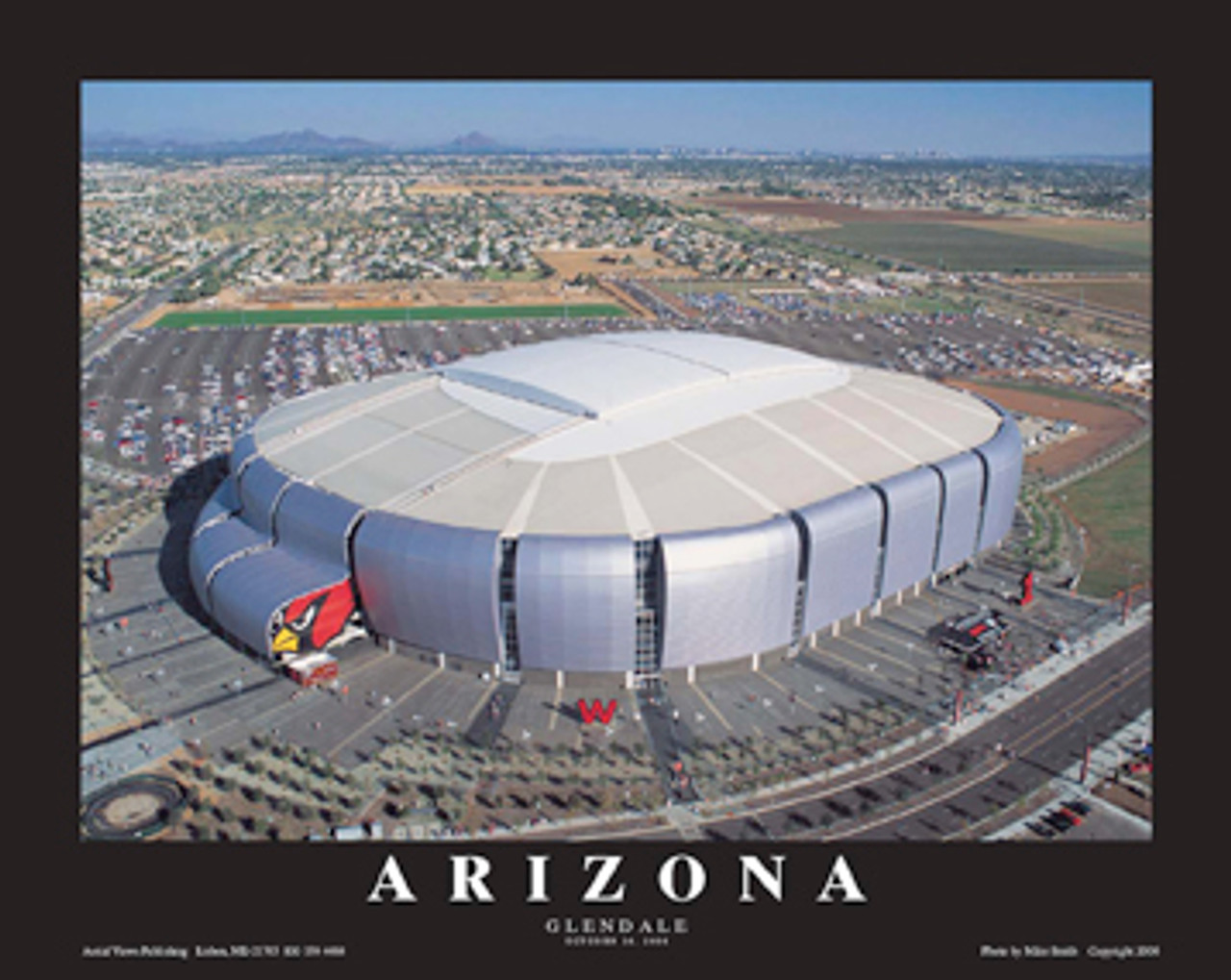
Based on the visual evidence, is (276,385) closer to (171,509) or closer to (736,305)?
(171,509)

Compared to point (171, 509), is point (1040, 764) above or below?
below

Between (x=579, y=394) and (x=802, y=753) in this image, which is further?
(x=579, y=394)

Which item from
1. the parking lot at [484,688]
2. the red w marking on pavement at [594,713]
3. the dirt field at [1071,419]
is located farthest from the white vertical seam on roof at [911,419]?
the red w marking on pavement at [594,713]

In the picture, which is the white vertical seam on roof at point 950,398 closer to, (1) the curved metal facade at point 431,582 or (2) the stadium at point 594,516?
(2) the stadium at point 594,516

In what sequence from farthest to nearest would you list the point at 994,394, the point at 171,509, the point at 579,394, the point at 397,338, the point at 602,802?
the point at 397,338, the point at 994,394, the point at 171,509, the point at 579,394, the point at 602,802

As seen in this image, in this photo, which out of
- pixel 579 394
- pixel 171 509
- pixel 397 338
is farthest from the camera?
pixel 397 338

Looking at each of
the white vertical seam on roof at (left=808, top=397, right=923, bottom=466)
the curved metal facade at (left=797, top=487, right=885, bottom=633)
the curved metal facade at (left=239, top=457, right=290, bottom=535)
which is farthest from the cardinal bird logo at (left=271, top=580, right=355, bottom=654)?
the white vertical seam on roof at (left=808, top=397, right=923, bottom=466)

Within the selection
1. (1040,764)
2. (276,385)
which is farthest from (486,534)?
(276,385)
